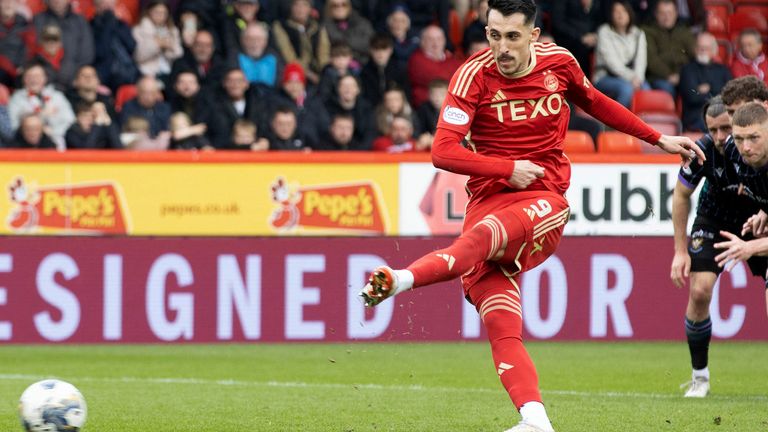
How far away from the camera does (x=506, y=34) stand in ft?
22.9

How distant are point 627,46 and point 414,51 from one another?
2467 millimetres

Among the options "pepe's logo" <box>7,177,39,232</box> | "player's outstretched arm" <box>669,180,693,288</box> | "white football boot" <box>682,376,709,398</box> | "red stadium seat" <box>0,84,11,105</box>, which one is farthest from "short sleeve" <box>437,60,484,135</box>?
"red stadium seat" <box>0,84,11,105</box>

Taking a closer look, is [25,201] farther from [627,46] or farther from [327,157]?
[627,46]

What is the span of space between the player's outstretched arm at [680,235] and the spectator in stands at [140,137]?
22.1 ft

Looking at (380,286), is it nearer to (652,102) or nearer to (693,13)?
(652,102)

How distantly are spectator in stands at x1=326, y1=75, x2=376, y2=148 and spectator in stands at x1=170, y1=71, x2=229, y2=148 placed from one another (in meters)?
1.28

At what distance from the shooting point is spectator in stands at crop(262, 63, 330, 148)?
15.1 metres

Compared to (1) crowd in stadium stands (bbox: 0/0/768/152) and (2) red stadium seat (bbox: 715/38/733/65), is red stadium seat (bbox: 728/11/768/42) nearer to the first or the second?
(2) red stadium seat (bbox: 715/38/733/65)

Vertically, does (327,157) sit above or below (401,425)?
above

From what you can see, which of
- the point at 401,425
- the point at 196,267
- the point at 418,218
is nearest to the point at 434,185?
the point at 418,218

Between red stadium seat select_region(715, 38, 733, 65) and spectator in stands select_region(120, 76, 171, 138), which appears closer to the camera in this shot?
spectator in stands select_region(120, 76, 171, 138)

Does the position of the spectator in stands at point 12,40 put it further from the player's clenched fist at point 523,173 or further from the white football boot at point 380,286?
Answer: the white football boot at point 380,286

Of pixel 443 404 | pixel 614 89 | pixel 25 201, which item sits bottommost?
pixel 443 404

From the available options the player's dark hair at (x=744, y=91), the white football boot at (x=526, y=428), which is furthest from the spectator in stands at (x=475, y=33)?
the white football boot at (x=526, y=428)
